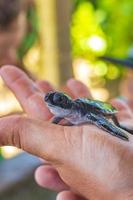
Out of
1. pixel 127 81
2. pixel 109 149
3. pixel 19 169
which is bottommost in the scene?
pixel 19 169

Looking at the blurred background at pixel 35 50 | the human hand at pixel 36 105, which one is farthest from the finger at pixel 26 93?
the blurred background at pixel 35 50

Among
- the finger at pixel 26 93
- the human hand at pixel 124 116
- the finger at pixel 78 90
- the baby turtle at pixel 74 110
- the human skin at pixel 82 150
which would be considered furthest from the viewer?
the finger at pixel 78 90

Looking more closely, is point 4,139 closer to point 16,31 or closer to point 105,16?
point 16,31

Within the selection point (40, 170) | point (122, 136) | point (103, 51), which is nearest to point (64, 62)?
point (40, 170)

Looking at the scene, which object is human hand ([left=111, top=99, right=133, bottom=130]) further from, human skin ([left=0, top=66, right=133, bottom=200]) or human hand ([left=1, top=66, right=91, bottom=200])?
human skin ([left=0, top=66, right=133, bottom=200])

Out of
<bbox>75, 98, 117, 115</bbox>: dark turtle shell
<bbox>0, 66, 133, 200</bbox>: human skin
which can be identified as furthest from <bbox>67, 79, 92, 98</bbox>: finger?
<bbox>0, 66, 133, 200</bbox>: human skin

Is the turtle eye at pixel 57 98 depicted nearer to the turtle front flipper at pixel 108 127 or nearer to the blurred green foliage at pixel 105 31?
the turtle front flipper at pixel 108 127

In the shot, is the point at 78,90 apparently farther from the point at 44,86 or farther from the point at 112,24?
the point at 112,24
